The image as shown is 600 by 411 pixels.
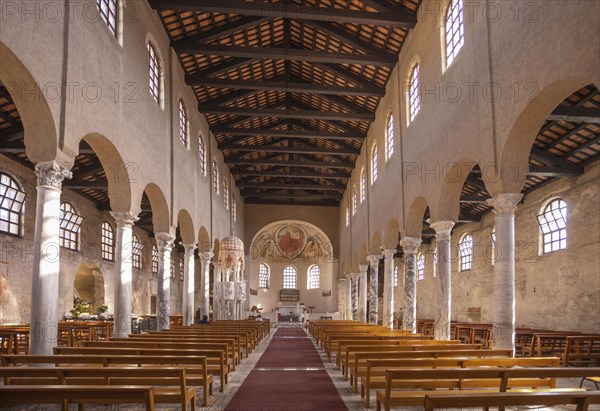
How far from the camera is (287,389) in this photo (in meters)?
9.49

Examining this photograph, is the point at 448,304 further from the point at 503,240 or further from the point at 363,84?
the point at 363,84

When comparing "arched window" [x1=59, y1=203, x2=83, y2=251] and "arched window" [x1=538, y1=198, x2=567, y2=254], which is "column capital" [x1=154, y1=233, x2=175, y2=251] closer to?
"arched window" [x1=59, y1=203, x2=83, y2=251]

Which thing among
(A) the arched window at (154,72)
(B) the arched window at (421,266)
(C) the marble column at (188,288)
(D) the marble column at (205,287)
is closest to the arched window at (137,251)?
(D) the marble column at (205,287)

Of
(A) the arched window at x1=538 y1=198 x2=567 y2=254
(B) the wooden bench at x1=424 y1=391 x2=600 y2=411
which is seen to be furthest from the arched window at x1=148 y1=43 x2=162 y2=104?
(A) the arched window at x1=538 y1=198 x2=567 y2=254

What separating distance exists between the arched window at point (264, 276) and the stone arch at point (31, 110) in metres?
37.3

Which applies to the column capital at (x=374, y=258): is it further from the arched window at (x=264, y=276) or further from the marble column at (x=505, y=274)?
the arched window at (x=264, y=276)

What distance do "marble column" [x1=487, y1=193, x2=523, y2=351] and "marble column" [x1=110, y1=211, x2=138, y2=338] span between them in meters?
9.75

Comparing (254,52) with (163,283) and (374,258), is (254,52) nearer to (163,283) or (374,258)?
(163,283)

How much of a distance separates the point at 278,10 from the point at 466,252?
64.6ft

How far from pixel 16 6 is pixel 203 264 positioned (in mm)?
20389

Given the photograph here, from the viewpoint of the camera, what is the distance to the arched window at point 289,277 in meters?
48.1

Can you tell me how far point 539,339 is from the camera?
45.7 feet

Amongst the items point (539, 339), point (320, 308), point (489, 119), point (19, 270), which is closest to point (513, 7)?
point (489, 119)

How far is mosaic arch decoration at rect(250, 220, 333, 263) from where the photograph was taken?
46.8 meters
